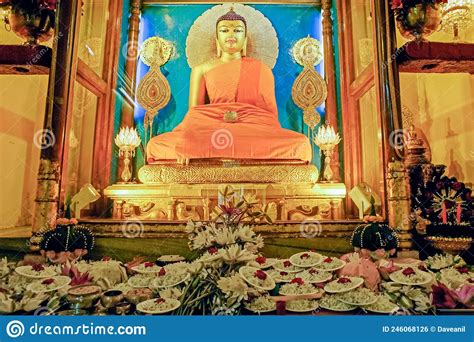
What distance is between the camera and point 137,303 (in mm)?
1278

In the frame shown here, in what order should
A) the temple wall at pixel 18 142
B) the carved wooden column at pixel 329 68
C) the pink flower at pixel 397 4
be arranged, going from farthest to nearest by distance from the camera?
the carved wooden column at pixel 329 68 → the temple wall at pixel 18 142 → the pink flower at pixel 397 4

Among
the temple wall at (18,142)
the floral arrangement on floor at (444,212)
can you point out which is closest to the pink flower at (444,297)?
the floral arrangement on floor at (444,212)

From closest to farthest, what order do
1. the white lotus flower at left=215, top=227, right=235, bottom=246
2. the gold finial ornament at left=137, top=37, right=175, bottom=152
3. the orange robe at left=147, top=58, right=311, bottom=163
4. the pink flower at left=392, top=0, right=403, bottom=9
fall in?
1. the white lotus flower at left=215, top=227, right=235, bottom=246
2. the pink flower at left=392, top=0, right=403, bottom=9
3. the orange robe at left=147, top=58, right=311, bottom=163
4. the gold finial ornament at left=137, top=37, right=175, bottom=152

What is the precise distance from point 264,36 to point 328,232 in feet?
9.76

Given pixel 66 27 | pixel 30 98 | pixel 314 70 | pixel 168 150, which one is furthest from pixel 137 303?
pixel 314 70

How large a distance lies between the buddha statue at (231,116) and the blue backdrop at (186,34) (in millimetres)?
211

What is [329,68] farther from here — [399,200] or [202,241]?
[202,241]

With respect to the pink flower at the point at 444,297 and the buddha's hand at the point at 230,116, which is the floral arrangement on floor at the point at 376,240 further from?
the buddha's hand at the point at 230,116

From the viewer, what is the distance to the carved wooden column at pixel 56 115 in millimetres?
1966

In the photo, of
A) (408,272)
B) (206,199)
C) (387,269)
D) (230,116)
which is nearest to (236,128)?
(230,116)

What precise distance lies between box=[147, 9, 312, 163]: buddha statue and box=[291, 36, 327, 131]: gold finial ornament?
0.31 meters

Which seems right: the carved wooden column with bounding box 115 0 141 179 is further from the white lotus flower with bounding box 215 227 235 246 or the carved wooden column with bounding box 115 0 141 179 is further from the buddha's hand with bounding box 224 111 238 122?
the white lotus flower with bounding box 215 227 235 246

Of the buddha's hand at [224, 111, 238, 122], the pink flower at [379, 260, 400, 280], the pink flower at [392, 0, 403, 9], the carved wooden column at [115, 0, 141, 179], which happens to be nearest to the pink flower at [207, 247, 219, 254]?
the pink flower at [379, 260, 400, 280]

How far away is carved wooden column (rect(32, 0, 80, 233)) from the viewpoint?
1.97 m
